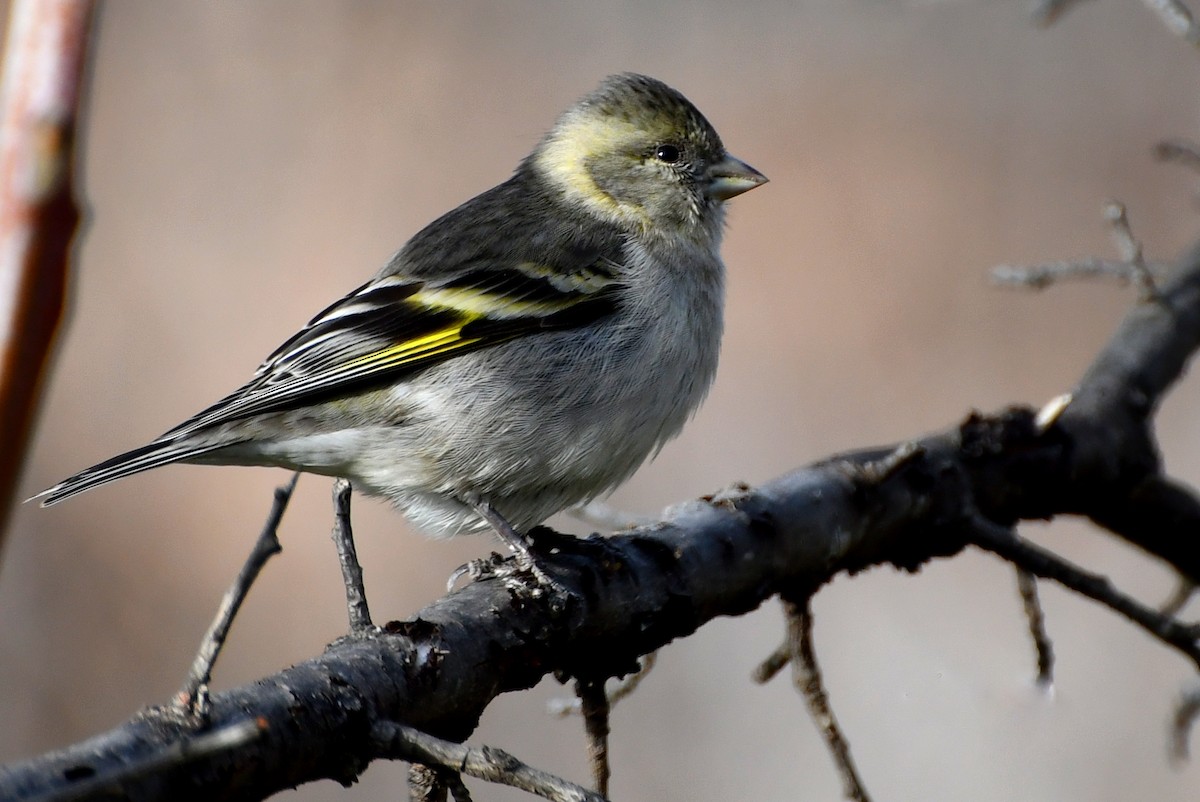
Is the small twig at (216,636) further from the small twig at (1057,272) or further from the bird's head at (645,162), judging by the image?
the small twig at (1057,272)

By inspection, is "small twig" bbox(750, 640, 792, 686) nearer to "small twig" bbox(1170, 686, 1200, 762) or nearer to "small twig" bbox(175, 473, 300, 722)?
"small twig" bbox(1170, 686, 1200, 762)

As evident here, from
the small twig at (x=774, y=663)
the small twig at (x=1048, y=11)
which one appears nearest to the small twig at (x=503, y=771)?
the small twig at (x=774, y=663)

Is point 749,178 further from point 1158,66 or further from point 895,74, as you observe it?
point 1158,66

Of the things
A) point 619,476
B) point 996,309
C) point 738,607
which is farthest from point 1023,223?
point 738,607

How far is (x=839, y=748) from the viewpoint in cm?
284

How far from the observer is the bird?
11.3 ft

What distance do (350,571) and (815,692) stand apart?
118cm

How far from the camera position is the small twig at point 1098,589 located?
3039 mm

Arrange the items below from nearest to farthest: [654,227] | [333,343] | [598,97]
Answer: [333,343] < [654,227] < [598,97]

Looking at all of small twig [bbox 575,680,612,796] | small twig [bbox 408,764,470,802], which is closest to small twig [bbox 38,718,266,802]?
small twig [bbox 408,764,470,802]

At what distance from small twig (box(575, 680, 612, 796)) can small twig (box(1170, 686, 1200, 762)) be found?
1850mm

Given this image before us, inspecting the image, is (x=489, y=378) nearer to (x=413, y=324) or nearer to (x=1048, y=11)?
(x=413, y=324)

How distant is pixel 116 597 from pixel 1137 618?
4384mm

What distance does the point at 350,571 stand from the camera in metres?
2.43
